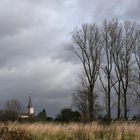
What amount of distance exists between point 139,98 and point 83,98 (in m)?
19.7

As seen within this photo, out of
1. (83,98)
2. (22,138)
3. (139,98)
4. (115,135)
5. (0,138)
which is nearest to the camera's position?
(0,138)

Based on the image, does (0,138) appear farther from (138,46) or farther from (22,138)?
(138,46)

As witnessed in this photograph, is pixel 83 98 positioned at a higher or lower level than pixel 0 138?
higher

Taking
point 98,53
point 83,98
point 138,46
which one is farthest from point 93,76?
point 83,98

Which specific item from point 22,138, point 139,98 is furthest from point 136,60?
point 22,138

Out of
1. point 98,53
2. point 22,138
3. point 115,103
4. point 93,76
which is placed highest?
point 98,53

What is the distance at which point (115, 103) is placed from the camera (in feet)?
195

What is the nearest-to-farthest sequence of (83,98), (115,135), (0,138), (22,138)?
(0,138)
(22,138)
(115,135)
(83,98)

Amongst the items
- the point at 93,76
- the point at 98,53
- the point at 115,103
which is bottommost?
the point at 115,103

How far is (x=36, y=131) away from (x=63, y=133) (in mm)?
1190

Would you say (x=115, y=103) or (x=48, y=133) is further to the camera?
(x=115, y=103)

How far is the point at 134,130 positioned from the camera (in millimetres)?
16844

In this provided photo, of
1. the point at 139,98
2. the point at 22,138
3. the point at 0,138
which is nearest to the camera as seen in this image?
the point at 0,138

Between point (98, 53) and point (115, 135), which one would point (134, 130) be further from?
point (98, 53)
